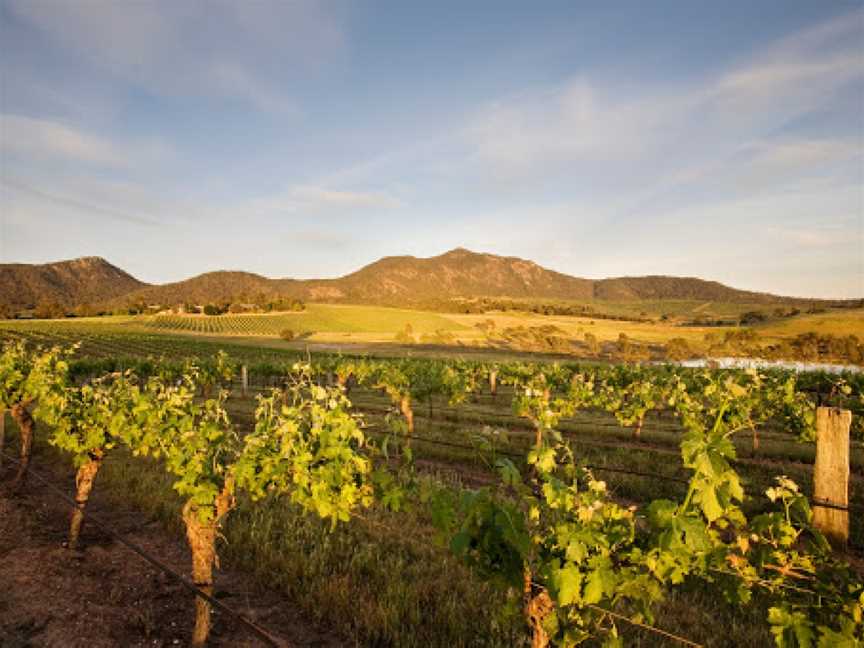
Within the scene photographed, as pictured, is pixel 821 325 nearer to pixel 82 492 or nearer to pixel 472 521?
pixel 472 521

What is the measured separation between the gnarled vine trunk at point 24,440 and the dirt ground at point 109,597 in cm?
191

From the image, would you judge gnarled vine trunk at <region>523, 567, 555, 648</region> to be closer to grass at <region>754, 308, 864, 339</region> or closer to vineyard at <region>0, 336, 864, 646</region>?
vineyard at <region>0, 336, 864, 646</region>

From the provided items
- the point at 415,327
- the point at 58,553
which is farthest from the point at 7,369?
the point at 415,327

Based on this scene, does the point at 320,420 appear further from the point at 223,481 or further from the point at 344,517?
the point at 223,481

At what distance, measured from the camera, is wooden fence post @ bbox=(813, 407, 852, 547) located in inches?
253

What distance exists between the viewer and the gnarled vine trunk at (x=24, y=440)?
31.6ft

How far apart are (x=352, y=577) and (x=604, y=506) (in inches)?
169

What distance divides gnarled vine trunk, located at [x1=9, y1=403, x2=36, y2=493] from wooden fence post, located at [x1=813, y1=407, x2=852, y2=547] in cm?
1455

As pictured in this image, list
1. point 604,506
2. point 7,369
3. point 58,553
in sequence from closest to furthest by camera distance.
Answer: point 604,506, point 58,553, point 7,369

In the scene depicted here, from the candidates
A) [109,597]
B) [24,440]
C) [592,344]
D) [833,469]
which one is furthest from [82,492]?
[592,344]

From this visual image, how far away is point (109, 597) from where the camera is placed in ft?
19.5

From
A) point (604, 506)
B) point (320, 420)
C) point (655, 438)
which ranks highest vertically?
point (320, 420)

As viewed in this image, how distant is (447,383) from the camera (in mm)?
20484

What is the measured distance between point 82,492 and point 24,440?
4052 millimetres
